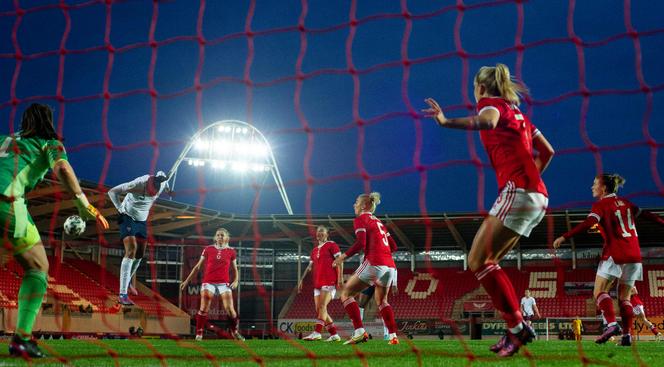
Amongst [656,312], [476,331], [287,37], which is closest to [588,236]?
[656,312]

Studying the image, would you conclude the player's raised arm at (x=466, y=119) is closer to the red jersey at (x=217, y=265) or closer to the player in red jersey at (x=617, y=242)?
the player in red jersey at (x=617, y=242)

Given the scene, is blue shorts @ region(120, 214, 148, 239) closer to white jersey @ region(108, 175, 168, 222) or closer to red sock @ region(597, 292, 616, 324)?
white jersey @ region(108, 175, 168, 222)

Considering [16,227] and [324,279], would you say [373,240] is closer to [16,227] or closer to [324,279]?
[324,279]

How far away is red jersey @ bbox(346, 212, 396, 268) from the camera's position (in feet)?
34.3

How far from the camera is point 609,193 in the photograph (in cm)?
964

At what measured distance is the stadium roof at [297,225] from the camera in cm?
2964

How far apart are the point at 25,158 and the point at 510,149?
4103 millimetres

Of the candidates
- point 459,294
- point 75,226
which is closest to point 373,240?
point 75,226

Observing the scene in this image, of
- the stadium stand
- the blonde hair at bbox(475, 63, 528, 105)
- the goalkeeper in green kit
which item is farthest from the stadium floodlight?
the blonde hair at bbox(475, 63, 528, 105)

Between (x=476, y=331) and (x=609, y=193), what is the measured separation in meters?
24.3

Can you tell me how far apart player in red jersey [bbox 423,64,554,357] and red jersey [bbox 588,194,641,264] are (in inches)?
168

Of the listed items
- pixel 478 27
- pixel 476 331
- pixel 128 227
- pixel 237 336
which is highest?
pixel 478 27

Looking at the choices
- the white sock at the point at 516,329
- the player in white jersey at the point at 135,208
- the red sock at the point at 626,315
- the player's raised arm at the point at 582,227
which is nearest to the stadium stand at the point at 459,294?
the player in white jersey at the point at 135,208

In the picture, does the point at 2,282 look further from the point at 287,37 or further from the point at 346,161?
the point at 287,37
